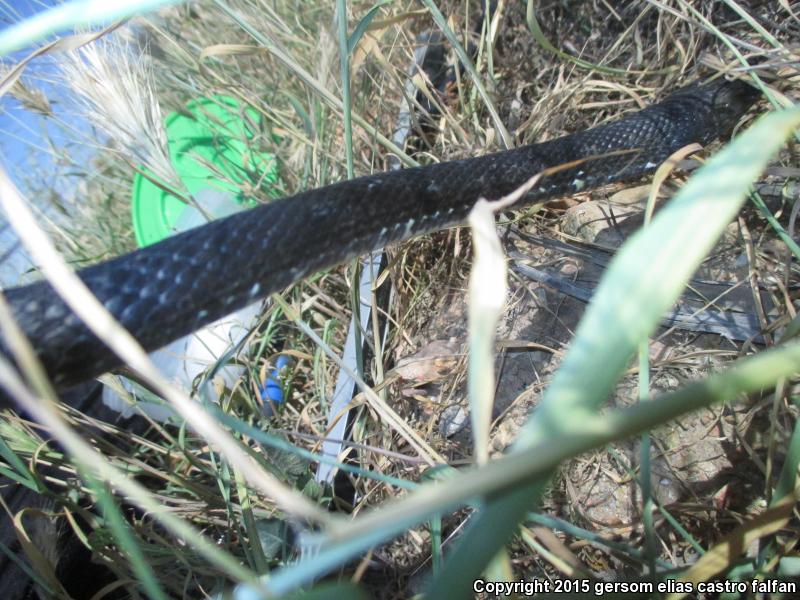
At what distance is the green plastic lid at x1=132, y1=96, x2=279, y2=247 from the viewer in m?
2.08

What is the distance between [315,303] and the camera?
5.57 ft

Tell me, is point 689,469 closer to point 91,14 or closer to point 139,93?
point 91,14

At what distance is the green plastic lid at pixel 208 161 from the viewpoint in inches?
81.7

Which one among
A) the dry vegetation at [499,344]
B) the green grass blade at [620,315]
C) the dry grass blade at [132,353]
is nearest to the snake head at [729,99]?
the dry vegetation at [499,344]

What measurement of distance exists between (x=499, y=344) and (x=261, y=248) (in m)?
0.72

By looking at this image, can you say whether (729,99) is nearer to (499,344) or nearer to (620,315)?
(499,344)

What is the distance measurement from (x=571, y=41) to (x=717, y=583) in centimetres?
198

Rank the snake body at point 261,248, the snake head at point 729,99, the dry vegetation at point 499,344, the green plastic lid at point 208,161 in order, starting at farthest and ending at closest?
the green plastic lid at point 208,161 → the snake head at point 729,99 → the dry vegetation at point 499,344 → the snake body at point 261,248

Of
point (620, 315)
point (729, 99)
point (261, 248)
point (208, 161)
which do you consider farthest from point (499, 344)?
point (208, 161)

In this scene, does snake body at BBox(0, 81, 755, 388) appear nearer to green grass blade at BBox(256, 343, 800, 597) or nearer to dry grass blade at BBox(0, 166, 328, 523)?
dry grass blade at BBox(0, 166, 328, 523)

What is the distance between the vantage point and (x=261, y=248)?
2.84 feet

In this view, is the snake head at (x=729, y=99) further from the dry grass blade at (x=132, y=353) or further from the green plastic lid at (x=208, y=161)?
the dry grass blade at (x=132, y=353)

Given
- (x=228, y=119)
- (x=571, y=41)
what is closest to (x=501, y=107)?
(x=571, y=41)

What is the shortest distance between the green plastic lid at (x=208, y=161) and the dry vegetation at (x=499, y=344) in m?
0.10
